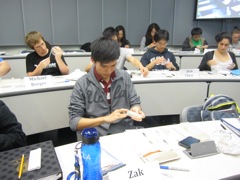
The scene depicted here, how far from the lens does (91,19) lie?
17.4 feet

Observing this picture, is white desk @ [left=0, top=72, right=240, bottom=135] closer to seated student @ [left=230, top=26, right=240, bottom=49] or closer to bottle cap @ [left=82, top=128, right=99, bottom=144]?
bottle cap @ [left=82, top=128, right=99, bottom=144]

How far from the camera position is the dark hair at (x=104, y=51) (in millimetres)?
1358

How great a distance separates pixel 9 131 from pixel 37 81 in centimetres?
99

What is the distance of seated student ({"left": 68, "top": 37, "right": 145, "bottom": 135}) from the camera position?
1374 millimetres

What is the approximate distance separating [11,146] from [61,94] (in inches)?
41.7

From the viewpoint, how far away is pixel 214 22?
5.94m

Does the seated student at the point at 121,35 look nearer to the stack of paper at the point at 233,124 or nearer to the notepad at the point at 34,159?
the stack of paper at the point at 233,124

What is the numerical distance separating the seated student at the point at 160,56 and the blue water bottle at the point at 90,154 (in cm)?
203

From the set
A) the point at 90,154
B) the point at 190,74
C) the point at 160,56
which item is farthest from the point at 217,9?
the point at 90,154

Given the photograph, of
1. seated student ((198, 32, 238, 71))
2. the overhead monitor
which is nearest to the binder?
seated student ((198, 32, 238, 71))

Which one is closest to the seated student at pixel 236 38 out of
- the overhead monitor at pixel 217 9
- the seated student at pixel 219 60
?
the overhead monitor at pixel 217 9

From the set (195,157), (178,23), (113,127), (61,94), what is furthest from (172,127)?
(178,23)

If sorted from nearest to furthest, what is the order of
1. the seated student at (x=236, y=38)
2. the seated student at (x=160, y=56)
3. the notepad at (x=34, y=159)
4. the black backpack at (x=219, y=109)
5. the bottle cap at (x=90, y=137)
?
the bottle cap at (x=90, y=137)
the notepad at (x=34, y=159)
the black backpack at (x=219, y=109)
the seated student at (x=160, y=56)
the seated student at (x=236, y=38)

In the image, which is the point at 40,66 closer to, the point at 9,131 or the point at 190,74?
the point at 9,131
